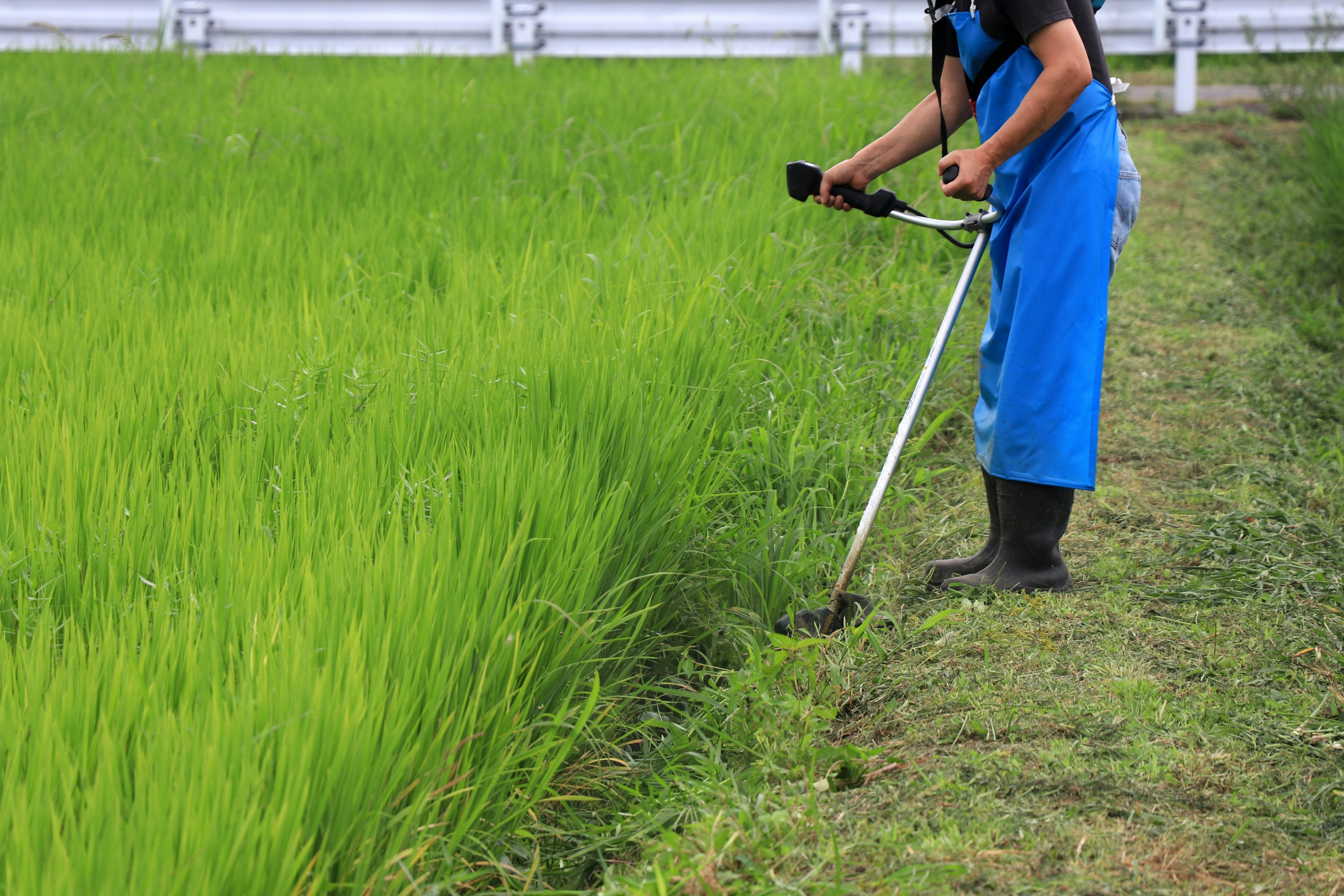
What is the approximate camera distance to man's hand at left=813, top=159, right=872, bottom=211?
97.9 inches

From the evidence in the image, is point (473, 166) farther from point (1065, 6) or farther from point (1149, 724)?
point (1149, 724)

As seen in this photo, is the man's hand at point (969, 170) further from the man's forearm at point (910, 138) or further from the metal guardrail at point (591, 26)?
the metal guardrail at point (591, 26)

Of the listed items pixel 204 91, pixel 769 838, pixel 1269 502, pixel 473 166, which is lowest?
pixel 769 838

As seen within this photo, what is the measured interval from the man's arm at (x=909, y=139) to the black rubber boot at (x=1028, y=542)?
0.74 metres

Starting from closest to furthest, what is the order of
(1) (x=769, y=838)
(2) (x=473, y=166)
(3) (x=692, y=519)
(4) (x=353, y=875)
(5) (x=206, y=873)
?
(5) (x=206, y=873), (4) (x=353, y=875), (1) (x=769, y=838), (3) (x=692, y=519), (2) (x=473, y=166)

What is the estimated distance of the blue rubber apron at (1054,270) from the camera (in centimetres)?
225

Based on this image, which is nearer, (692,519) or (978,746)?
(978,746)

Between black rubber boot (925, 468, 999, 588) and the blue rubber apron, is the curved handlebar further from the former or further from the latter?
black rubber boot (925, 468, 999, 588)

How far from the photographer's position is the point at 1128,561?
2.61 m

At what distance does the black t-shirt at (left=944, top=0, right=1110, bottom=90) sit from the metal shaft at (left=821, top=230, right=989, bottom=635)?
393 millimetres

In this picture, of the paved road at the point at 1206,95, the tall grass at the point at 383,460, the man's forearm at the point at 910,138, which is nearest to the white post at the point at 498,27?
the tall grass at the point at 383,460

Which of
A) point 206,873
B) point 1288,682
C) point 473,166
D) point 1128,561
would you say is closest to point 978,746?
point 1288,682

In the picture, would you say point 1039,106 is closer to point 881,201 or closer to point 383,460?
point 881,201

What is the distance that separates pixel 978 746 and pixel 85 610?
144 cm
